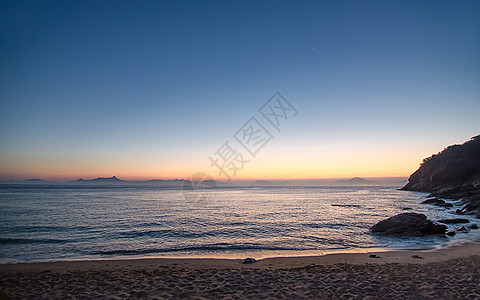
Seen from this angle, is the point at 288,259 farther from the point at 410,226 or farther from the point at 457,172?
the point at 457,172

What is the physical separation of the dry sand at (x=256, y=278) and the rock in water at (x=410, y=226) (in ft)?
23.7

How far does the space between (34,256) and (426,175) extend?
12053 centimetres

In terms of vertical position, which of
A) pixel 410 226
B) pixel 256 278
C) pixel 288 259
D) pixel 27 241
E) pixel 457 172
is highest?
pixel 457 172

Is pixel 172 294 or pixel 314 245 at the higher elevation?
pixel 172 294

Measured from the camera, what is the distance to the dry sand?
884cm

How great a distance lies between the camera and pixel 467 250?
1575cm

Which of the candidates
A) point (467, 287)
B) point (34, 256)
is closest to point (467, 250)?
point (467, 287)

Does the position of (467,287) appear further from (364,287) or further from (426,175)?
(426,175)

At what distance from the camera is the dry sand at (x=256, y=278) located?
8.84m

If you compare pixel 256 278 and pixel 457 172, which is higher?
pixel 457 172

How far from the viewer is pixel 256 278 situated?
10.5 meters

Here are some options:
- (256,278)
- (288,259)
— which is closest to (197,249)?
(288,259)

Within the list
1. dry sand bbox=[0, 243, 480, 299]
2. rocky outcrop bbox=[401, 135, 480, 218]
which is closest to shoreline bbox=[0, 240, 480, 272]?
dry sand bbox=[0, 243, 480, 299]

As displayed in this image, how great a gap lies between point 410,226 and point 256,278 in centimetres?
1878
